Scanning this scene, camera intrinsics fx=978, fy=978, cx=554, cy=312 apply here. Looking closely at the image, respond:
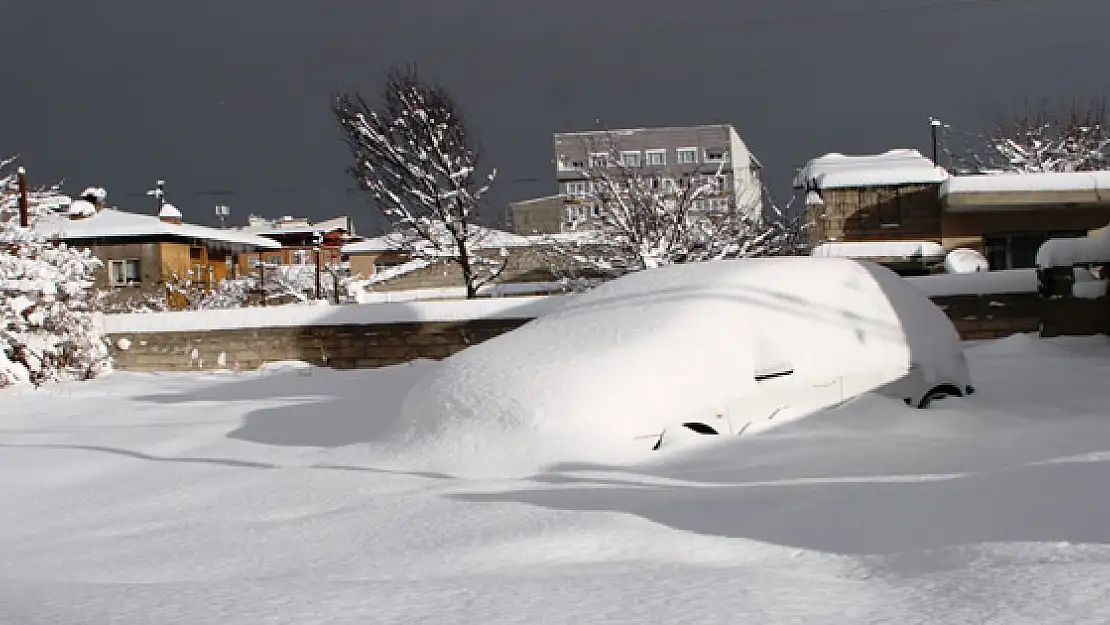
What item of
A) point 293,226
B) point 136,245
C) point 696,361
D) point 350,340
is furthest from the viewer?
point 293,226

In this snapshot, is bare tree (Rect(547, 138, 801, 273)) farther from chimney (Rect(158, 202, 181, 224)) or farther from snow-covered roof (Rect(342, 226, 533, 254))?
chimney (Rect(158, 202, 181, 224))

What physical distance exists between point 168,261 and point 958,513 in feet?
121

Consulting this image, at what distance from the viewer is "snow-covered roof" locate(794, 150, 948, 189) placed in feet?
71.7

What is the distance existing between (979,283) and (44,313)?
13.3 metres

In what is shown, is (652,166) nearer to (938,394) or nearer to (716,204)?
(716,204)

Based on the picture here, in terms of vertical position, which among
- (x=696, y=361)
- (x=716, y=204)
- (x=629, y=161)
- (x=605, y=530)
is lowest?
(x=605, y=530)

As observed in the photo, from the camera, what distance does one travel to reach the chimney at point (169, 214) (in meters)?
41.1

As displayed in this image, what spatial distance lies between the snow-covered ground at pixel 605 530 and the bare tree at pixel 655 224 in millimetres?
10562

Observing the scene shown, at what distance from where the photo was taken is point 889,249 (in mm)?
21328

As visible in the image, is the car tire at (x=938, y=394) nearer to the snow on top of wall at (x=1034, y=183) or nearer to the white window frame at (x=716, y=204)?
the snow on top of wall at (x=1034, y=183)

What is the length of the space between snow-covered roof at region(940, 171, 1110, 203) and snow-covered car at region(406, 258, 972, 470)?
13.5 metres

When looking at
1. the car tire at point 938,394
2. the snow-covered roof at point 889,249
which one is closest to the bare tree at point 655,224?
the snow-covered roof at point 889,249

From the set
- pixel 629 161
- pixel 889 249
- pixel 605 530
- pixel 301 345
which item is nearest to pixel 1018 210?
pixel 889 249

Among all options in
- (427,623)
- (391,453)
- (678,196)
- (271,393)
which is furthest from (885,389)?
(678,196)
